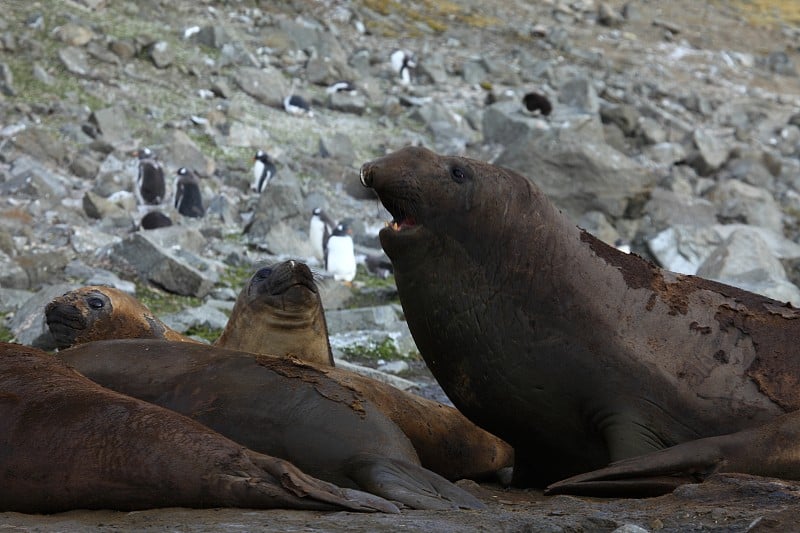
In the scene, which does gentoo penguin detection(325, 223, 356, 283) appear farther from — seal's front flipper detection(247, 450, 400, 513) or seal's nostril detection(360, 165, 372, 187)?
seal's front flipper detection(247, 450, 400, 513)

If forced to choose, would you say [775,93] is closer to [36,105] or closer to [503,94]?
[503,94]

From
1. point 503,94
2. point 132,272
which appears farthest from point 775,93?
point 132,272

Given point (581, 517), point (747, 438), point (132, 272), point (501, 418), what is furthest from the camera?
point (132, 272)

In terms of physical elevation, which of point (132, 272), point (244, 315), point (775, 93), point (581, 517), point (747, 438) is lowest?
point (775, 93)

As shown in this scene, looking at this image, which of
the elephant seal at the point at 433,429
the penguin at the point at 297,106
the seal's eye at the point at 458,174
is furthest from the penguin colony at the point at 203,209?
the seal's eye at the point at 458,174

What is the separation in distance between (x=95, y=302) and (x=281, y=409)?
2.01m

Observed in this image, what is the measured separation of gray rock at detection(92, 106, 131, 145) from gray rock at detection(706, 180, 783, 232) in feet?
26.6

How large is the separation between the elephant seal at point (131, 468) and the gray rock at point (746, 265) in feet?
28.5

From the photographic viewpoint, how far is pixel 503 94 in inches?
912

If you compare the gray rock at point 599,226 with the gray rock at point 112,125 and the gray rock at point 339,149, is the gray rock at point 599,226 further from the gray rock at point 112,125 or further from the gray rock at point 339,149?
the gray rock at point 112,125

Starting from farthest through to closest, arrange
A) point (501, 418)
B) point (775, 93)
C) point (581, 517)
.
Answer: point (775, 93) → point (501, 418) → point (581, 517)

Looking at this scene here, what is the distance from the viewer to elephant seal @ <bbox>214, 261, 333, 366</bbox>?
21.1ft

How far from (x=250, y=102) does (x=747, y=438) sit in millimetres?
14975

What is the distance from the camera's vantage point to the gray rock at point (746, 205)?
18.5 metres
